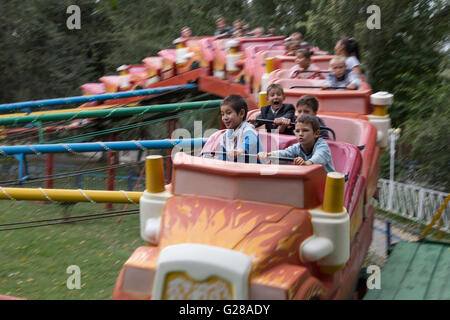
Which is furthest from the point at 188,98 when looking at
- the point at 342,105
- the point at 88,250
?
the point at 342,105

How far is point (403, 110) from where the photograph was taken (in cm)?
963

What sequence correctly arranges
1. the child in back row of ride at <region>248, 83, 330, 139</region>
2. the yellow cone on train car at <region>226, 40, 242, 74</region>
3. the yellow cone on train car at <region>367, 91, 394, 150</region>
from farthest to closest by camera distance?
the yellow cone on train car at <region>226, 40, 242, 74</region>, the yellow cone on train car at <region>367, 91, 394, 150</region>, the child in back row of ride at <region>248, 83, 330, 139</region>

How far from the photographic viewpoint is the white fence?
297 inches

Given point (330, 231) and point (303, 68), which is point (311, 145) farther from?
point (303, 68)

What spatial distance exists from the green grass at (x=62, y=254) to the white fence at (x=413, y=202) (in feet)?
13.5

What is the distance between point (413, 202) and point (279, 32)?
24.8 feet

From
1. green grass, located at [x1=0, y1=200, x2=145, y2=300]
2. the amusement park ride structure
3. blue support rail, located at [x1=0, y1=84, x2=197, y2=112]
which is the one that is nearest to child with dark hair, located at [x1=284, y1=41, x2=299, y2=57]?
blue support rail, located at [x1=0, y1=84, x2=197, y2=112]

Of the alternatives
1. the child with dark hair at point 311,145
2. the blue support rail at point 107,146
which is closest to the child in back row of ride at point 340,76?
the blue support rail at point 107,146

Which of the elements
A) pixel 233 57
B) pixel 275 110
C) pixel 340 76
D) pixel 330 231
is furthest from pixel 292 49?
pixel 330 231

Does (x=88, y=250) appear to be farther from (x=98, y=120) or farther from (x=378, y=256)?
(x=98, y=120)

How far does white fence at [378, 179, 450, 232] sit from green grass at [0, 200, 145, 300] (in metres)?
4.10

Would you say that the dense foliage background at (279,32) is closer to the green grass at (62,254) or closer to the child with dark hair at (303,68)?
the child with dark hair at (303,68)

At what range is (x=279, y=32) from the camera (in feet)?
47.0

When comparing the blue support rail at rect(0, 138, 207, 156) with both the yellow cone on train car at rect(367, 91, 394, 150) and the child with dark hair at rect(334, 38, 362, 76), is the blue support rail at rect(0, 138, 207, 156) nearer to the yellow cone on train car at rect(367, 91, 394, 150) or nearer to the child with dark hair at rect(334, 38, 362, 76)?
the yellow cone on train car at rect(367, 91, 394, 150)
